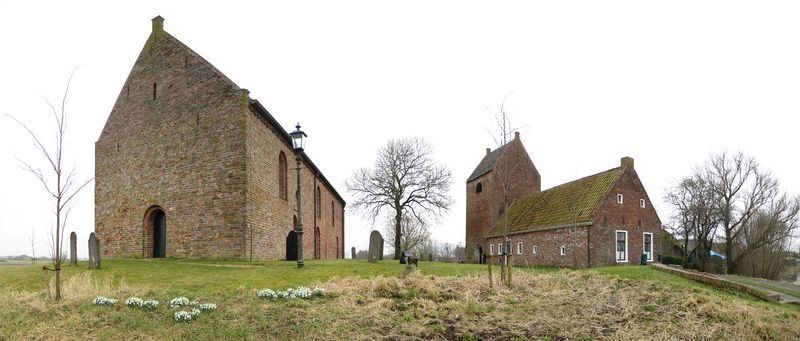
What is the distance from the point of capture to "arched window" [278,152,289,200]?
23844 mm

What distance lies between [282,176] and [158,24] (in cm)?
954

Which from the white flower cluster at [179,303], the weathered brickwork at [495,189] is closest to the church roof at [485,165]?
the weathered brickwork at [495,189]

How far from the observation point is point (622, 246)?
26.5 metres

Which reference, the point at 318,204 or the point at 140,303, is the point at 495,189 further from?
the point at 140,303

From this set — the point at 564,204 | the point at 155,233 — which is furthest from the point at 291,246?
the point at 564,204

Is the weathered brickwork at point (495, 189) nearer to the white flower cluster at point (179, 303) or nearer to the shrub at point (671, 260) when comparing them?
the shrub at point (671, 260)

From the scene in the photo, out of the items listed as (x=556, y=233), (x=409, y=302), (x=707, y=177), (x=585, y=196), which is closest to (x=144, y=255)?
(x=409, y=302)

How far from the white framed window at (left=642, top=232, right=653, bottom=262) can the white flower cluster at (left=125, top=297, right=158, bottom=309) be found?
27403 mm

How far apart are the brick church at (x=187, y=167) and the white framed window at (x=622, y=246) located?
18251 millimetres

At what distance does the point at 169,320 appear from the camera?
8039mm

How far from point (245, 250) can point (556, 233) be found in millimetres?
18317

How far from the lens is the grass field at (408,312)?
762cm

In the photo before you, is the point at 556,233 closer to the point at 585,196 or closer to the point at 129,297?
the point at 585,196

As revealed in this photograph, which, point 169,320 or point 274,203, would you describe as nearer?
point 169,320
